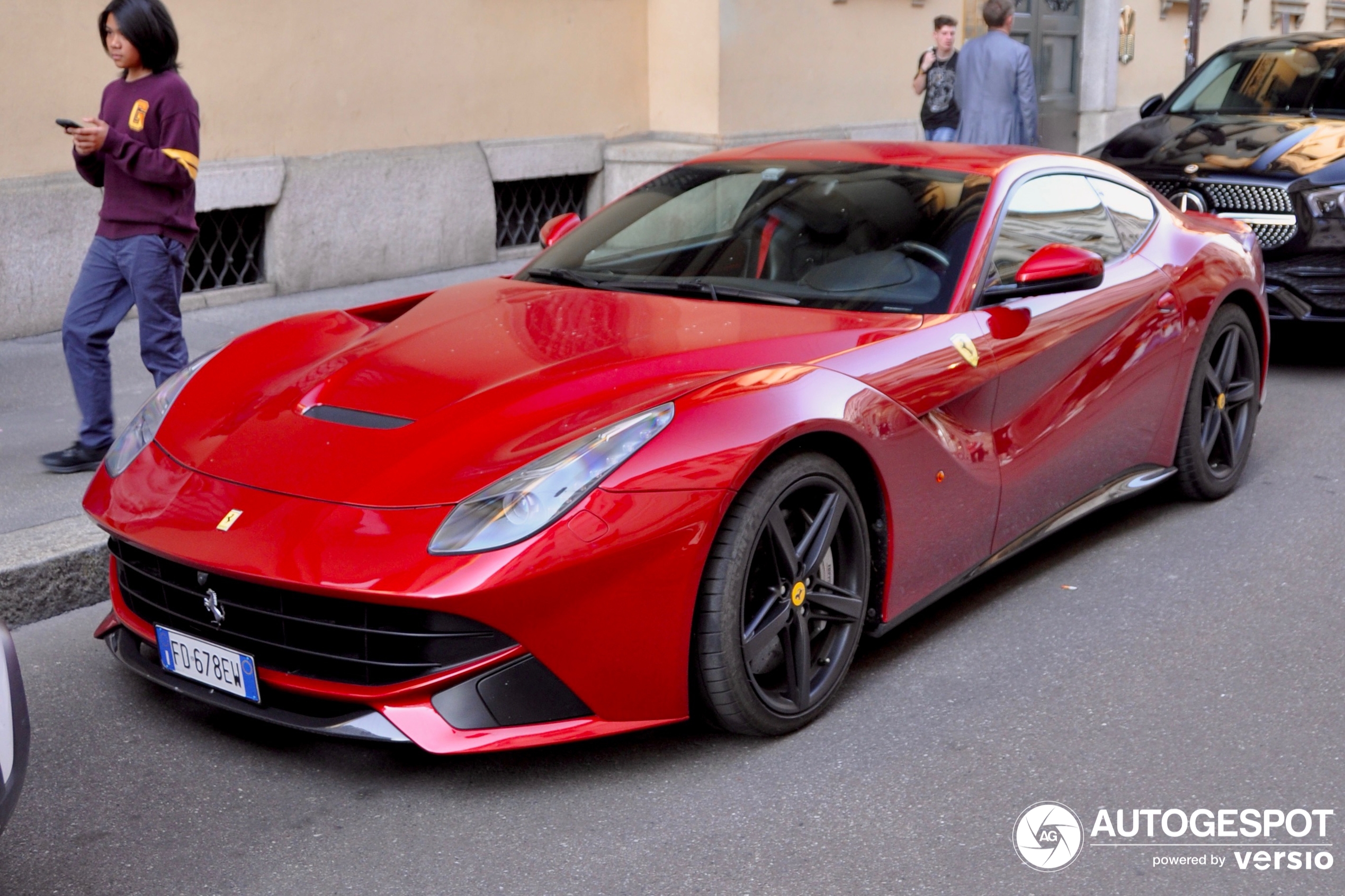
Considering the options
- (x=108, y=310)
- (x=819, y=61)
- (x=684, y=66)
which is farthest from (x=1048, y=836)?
(x=819, y=61)

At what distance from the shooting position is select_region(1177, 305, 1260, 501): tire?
5.27m

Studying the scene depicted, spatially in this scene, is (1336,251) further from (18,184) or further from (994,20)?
(18,184)

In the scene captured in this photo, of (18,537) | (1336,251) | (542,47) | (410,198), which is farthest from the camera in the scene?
(542,47)

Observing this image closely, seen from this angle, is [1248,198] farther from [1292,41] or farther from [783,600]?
[783,600]

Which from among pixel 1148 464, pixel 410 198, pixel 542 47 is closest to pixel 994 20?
pixel 542 47

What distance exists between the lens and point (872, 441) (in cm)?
365

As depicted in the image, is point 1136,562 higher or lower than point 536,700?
lower

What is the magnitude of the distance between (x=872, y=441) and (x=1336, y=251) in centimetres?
495

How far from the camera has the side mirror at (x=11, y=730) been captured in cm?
246

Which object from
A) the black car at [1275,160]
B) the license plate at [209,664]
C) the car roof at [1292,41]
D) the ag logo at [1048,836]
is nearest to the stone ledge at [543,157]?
the black car at [1275,160]

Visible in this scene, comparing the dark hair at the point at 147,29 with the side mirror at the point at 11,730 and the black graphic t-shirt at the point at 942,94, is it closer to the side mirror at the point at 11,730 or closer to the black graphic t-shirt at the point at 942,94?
the side mirror at the point at 11,730

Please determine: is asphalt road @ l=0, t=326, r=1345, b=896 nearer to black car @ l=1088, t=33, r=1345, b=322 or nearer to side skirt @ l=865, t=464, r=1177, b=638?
side skirt @ l=865, t=464, r=1177, b=638

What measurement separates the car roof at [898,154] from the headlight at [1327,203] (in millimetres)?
3099

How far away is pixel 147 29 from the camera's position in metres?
5.37
